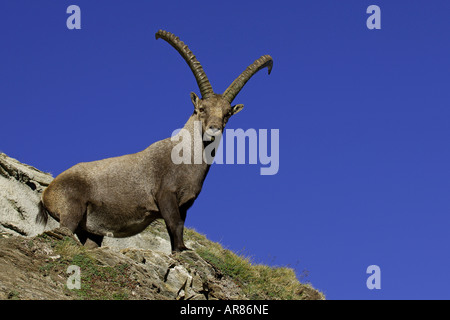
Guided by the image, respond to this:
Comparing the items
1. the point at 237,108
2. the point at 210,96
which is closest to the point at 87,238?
the point at 210,96

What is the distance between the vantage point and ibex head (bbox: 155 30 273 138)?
14.9m

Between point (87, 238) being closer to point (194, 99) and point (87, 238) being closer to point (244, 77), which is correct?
point (194, 99)

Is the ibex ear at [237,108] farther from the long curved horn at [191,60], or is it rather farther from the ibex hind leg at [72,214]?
the ibex hind leg at [72,214]

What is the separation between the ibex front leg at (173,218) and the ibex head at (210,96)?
1825mm

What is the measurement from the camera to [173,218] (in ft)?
47.6

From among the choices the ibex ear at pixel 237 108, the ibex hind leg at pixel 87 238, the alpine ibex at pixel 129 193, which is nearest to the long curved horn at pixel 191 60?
the alpine ibex at pixel 129 193

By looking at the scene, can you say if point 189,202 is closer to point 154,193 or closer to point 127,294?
point 154,193

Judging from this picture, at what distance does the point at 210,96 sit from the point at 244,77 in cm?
141
